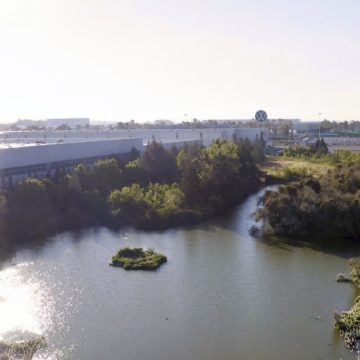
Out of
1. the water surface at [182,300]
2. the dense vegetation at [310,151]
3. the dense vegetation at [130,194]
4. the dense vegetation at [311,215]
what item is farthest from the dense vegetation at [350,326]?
the dense vegetation at [310,151]

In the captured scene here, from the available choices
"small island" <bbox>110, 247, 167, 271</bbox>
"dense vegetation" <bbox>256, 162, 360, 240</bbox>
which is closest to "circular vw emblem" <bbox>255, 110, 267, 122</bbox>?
"dense vegetation" <bbox>256, 162, 360, 240</bbox>

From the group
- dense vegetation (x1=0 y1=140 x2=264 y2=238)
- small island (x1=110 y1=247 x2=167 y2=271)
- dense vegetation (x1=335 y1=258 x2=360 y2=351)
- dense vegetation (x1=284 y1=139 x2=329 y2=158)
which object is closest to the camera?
dense vegetation (x1=335 y1=258 x2=360 y2=351)

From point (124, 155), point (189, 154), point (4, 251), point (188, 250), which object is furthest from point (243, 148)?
point (4, 251)

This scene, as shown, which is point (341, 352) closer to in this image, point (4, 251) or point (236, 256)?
point (236, 256)

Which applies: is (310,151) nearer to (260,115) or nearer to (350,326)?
(260,115)

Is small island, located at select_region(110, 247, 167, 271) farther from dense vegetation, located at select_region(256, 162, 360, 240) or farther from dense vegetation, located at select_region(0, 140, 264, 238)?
dense vegetation, located at select_region(256, 162, 360, 240)

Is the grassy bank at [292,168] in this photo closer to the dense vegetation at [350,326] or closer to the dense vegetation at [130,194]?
the dense vegetation at [130,194]
